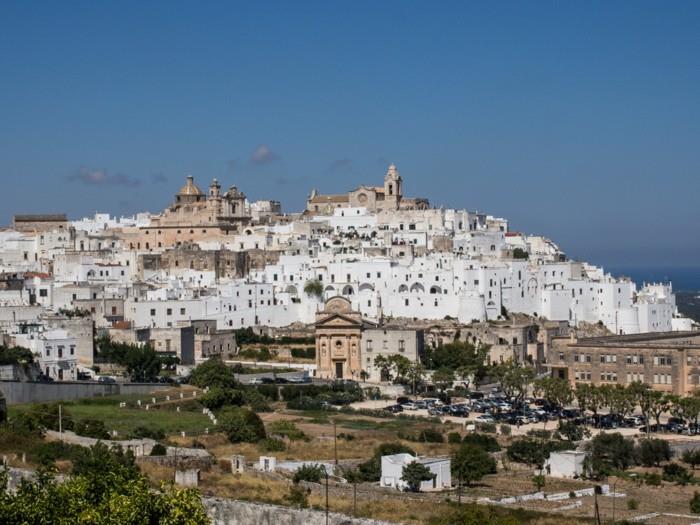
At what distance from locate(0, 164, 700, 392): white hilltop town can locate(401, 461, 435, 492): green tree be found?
2300 cm

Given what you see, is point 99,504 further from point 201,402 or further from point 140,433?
point 201,402

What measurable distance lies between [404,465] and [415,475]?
31.8 inches

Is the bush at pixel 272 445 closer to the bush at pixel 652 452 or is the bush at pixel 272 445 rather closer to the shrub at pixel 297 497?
the shrub at pixel 297 497

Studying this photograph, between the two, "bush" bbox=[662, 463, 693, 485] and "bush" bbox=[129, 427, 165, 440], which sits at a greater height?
"bush" bbox=[129, 427, 165, 440]

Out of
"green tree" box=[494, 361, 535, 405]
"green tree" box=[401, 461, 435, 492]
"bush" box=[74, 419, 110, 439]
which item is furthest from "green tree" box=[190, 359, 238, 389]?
"green tree" box=[401, 461, 435, 492]

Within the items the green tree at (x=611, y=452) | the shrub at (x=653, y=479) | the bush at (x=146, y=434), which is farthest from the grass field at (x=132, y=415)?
the shrub at (x=653, y=479)

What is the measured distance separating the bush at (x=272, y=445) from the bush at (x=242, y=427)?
0.51 meters

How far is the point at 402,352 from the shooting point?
66.4 metres

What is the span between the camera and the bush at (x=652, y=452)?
45.9 meters

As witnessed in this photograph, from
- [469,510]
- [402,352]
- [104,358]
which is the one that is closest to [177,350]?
[104,358]

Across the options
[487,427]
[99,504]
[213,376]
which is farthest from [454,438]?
[99,504]

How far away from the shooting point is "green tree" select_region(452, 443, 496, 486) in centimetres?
4141

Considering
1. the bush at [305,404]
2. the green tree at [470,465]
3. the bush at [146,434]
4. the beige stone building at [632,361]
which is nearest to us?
the green tree at [470,465]

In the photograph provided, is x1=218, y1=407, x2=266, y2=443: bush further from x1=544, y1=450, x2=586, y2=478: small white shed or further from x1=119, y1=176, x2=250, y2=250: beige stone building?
x1=119, y1=176, x2=250, y2=250: beige stone building
